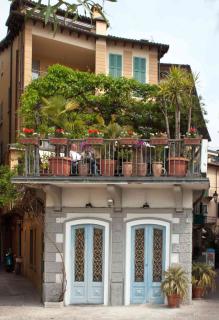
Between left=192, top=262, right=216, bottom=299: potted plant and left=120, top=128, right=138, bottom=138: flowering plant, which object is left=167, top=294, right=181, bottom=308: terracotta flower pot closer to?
left=192, top=262, right=216, bottom=299: potted plant

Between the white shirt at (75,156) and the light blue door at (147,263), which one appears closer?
the white shirt at (75,156)

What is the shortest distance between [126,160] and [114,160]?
1.02 feet

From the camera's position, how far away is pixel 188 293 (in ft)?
52.2

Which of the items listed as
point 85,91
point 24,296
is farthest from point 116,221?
point 85,91

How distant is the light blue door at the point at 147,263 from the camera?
16.1 metres

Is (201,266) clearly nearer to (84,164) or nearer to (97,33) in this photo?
(84,164)

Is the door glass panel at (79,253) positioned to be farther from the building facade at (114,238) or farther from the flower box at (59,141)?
the flower box at (59,141)

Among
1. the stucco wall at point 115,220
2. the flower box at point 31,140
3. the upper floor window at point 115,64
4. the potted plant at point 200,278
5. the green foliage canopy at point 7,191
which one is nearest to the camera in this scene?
the flower box at point 31,140

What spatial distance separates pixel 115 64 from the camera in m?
30.2

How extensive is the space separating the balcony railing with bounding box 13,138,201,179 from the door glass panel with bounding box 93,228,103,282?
1.71 meters

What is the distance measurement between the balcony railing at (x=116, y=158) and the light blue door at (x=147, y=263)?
65.0 inches

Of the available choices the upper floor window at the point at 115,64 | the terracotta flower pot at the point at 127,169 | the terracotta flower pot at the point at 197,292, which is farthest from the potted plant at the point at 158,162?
the upper floor window at the point at 115,64

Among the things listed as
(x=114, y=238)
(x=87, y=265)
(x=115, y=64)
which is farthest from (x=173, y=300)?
(x=115, y=64)

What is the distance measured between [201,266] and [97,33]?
16.0 metres
